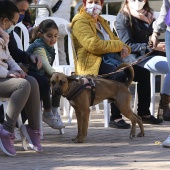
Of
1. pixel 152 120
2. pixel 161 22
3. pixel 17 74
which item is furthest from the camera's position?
pixel 152 120

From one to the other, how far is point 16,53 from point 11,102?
1.09 meters

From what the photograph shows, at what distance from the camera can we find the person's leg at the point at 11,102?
21.5 feet

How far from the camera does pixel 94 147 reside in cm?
722

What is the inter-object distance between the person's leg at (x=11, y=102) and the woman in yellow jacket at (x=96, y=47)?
1767mm

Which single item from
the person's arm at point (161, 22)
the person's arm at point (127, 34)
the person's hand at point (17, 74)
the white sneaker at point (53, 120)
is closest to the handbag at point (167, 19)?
the person's arm at point (161, 22)

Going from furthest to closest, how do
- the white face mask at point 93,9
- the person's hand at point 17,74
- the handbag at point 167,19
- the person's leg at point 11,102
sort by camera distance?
the white face mask at point 93,9 → the handbag at point 167,19 → the person's hand at point 17,74 → the person's leg at point 11,102

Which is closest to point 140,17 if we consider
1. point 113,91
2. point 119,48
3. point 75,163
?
point 119,48

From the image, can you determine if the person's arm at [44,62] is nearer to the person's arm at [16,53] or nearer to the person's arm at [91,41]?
the person's arm at [16,53]

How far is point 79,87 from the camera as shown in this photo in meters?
7.41

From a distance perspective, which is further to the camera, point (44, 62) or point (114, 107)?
point (114, 107)

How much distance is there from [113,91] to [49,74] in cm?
73

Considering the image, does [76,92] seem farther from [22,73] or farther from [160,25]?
[160,25]

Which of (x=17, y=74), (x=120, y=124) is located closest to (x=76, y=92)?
(x=17, y=74)

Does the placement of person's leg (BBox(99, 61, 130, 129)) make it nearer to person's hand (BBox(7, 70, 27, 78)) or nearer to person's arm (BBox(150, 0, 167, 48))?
person's arm (BBox(150, 0, 167, 48))
